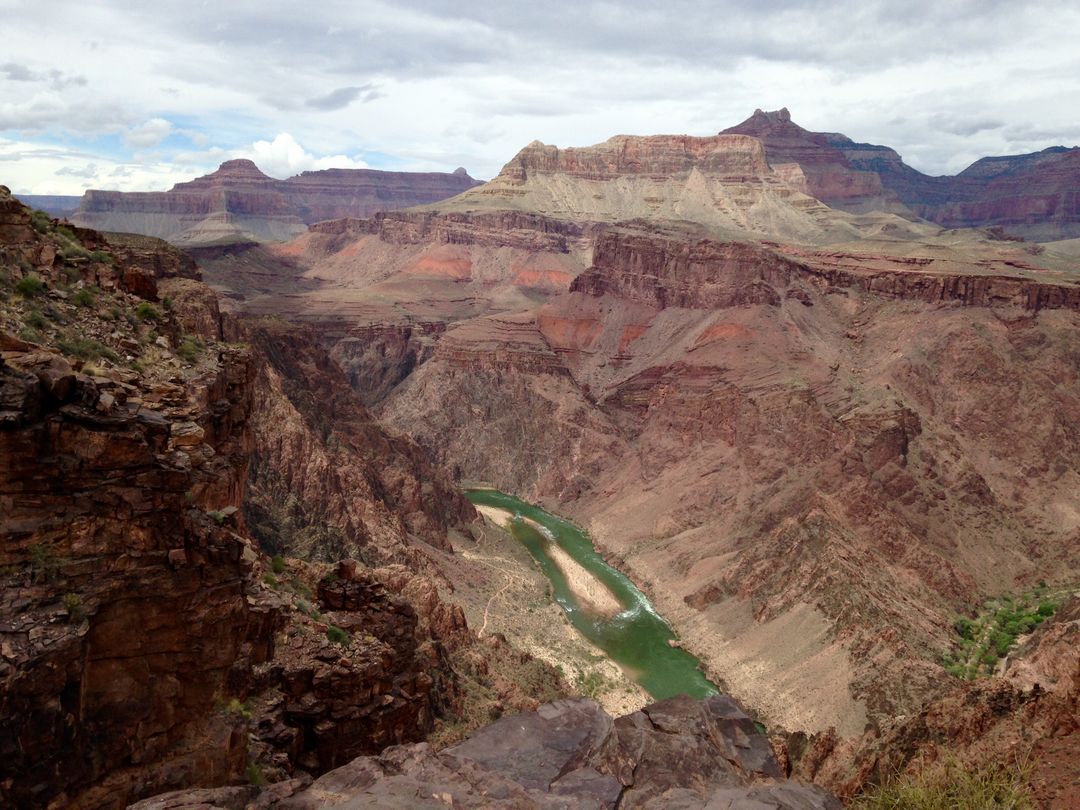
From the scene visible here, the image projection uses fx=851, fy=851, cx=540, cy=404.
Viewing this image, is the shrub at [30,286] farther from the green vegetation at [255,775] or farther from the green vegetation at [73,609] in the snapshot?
the green vegetation at [255,775]

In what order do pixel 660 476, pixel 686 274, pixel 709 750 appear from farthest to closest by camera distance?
pixel 686 274
pixel 660 476
pixel 709 750

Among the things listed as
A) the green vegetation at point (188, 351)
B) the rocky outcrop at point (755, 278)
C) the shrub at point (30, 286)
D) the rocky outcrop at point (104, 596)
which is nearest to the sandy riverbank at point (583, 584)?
the rocky outcrop at point (755, 278)

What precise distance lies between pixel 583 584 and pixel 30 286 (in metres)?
70.3

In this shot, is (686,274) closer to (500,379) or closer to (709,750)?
(500,379)

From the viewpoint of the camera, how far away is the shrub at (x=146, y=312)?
23.0 m

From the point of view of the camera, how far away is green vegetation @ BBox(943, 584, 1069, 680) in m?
61.0

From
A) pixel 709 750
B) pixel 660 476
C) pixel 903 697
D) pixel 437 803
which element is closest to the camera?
pixel 437 803

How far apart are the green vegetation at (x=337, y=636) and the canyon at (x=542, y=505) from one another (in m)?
0.25

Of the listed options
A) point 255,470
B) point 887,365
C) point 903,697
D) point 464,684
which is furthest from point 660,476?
point 464,684

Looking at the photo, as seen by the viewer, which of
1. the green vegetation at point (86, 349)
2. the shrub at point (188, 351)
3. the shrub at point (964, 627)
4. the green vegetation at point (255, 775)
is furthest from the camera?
the shrub at point (964, 627)

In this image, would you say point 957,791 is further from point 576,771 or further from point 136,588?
point 136,588

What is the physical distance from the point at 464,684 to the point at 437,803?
26.8 metres

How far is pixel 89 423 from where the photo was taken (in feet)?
46.1

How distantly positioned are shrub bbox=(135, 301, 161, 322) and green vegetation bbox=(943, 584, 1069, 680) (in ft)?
185
